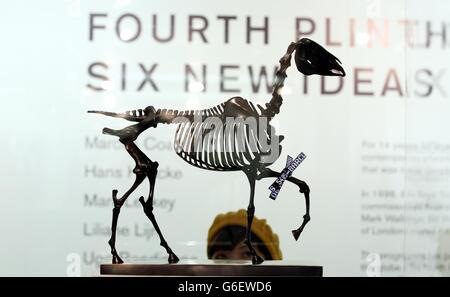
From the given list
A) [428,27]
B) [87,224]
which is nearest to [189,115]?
[87,224]

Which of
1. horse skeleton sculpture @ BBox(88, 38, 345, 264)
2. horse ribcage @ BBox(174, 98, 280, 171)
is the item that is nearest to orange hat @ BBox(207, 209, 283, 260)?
horse skeleton sculpture @ BBox(88, 38, 345, 264)

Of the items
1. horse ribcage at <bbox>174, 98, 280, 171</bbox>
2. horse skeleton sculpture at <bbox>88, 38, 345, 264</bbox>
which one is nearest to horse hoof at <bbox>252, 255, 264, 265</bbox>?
horse skeleton sculpture at <bbox>88, 38, 345, 264</bbox>

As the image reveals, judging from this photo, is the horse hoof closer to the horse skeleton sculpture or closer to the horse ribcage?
the horse skeleton sculpture

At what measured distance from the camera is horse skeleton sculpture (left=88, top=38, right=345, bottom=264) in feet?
9.23

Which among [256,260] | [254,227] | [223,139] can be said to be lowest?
[256,260]

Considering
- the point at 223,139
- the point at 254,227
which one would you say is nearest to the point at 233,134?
the point at 223,139

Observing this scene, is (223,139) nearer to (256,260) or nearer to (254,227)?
(254,227)

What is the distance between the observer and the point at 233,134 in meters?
2.83

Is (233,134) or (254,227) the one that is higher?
(233,134)

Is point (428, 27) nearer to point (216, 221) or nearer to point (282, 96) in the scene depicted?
point (282, 96)

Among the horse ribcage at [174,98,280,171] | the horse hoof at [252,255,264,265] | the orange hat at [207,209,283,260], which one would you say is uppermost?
the horse ribcage at [174,98,280,171]

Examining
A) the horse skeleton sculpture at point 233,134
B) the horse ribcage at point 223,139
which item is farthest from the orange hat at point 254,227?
the horse ribcage at point 223,139

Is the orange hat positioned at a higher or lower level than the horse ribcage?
lower

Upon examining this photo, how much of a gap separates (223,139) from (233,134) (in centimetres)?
5
